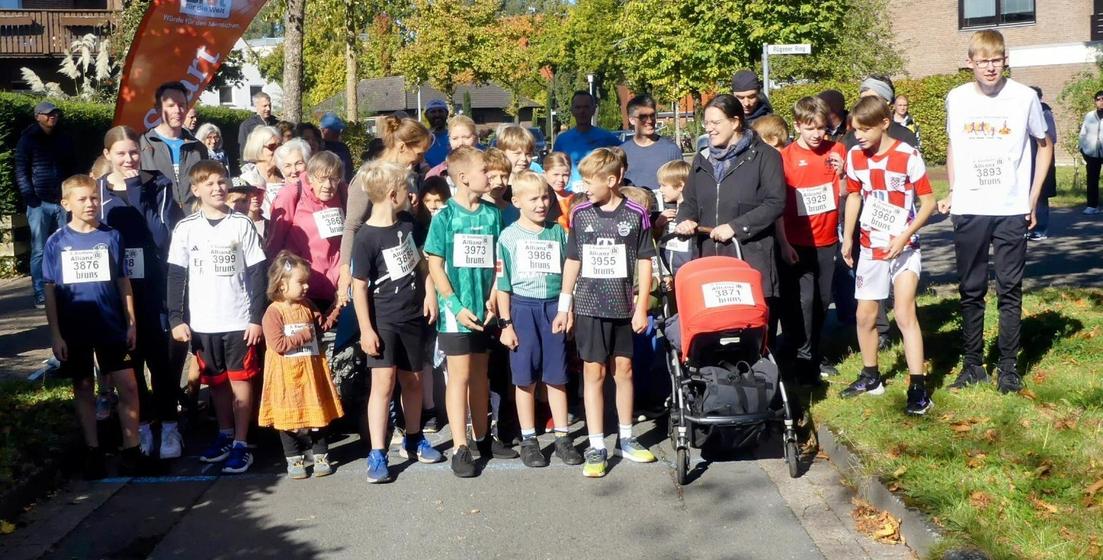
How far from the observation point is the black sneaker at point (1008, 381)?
726 cm

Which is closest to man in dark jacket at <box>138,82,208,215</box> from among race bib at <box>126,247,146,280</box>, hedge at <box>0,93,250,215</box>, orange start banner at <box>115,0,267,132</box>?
orange start banner at <box>115,0,267,132</box>

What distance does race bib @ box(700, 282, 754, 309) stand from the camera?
6602mm

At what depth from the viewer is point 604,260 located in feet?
22.6

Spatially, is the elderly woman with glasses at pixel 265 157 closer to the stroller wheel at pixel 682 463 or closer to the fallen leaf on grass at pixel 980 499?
the stroller wheel at pixel 682 463

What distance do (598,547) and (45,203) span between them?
→ 9033mm

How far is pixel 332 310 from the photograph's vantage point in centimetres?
754

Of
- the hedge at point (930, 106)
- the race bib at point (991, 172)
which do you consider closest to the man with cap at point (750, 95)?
the race bib at point (991, 172)

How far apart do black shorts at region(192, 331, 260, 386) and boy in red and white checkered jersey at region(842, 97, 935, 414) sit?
12.8 feet

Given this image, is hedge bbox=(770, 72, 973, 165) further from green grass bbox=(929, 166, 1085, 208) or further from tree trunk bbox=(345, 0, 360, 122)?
tree trunk bbox=(345, 0, 360, 122)

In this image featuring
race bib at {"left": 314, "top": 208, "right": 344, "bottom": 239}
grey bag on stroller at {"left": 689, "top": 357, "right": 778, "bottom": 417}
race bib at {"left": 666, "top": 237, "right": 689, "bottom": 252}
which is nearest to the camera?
Result: grey bag on stroller at {"left": 689, "top": 357, "right": 778, "bottom": 417}

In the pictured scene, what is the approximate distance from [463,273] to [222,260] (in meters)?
1.52

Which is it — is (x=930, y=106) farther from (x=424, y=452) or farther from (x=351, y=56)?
(x=424, y=452)

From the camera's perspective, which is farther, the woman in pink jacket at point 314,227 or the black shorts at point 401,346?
the woman in pink jacket at point 314,227

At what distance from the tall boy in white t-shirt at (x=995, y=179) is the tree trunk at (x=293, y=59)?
15.0 metres
